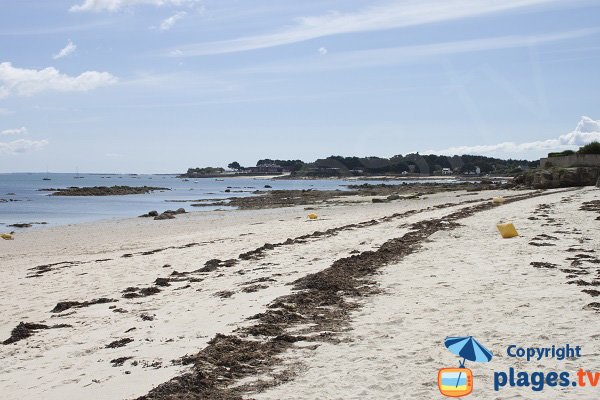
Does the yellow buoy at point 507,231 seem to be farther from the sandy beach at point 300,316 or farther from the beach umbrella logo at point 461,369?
the beach umbrella logo at point 461,369

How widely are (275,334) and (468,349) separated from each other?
233 cm

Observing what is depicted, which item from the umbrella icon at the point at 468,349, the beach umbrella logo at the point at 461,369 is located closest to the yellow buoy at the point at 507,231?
the beach umbrella logo at the point at 461,369

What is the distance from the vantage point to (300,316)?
313 inches

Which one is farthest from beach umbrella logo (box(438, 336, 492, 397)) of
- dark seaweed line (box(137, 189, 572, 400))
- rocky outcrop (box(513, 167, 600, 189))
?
rocky outcrop (box(513, 167, 600, 189))

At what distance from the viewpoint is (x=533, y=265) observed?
10938mm

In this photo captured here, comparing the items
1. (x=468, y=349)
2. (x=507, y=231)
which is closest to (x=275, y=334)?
(x=468, y=349)

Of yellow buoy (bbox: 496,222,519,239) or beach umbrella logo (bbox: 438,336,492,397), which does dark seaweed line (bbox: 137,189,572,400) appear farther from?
yellow buoy (bbox: 496,222,519,239)

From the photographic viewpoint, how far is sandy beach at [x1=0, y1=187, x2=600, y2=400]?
562cm

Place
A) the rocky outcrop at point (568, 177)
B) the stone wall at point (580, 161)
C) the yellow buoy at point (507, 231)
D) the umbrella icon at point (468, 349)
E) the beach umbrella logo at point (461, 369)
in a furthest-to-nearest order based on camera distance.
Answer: the stone wall at point (580, 161), the rocky outcrop at point (568, 177), the yellow buoy at point (507, 231), the umbrella icon at point (468, 349), the beach umbrella logo at point (461, 369)

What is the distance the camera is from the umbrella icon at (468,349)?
5836mm

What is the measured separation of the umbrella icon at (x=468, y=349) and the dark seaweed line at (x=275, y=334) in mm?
1414

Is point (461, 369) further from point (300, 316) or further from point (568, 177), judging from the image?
point (568, 177)

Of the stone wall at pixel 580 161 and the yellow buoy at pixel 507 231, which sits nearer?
the yellow buoy at pixel 507 231

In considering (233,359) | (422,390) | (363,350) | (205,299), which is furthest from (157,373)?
(205,299)
